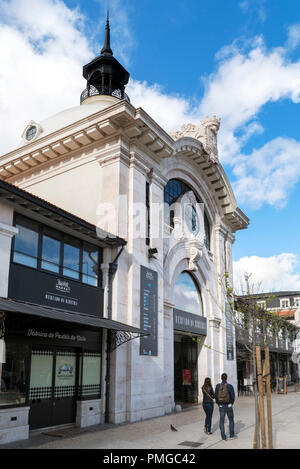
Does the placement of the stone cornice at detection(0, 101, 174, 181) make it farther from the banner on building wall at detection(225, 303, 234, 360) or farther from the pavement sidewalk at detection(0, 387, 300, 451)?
the banner on building wall at detection(225, 303, 234, 360)

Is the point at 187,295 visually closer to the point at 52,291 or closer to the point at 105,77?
the point at 52,291

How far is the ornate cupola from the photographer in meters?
23.8

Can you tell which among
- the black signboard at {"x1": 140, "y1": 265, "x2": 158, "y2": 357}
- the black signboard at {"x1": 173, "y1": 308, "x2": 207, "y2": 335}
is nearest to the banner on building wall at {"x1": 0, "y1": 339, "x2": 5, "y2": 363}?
the black signboard at {"x1": 140, "y1": 265, "x2": 158, "y2": 357}

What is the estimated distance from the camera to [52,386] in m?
11.8

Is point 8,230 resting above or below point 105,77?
below

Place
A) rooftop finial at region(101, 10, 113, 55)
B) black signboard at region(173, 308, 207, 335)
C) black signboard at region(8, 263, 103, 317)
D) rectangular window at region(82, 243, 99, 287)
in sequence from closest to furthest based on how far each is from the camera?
1. black signboard at region(8, 263, 103, 317)
2. rectangular window at region(82, 243, 99, 287)
3. black signboard at region(173, 308, 207, 335)
4. rooftop finial at region(101, 10, 113, 55)

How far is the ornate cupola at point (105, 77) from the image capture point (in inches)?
935

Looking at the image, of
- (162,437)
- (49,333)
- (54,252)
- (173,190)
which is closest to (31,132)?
(173,190)

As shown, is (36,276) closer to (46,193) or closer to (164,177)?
(46,193)

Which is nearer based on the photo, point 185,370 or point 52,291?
point 52,291

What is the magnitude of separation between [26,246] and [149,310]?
19.3 feet

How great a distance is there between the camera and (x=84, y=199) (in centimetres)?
1684

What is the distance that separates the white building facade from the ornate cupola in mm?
88

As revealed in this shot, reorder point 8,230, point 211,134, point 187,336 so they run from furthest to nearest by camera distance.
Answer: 1. point 211,134
2. point 187,336
3. point 8,230
